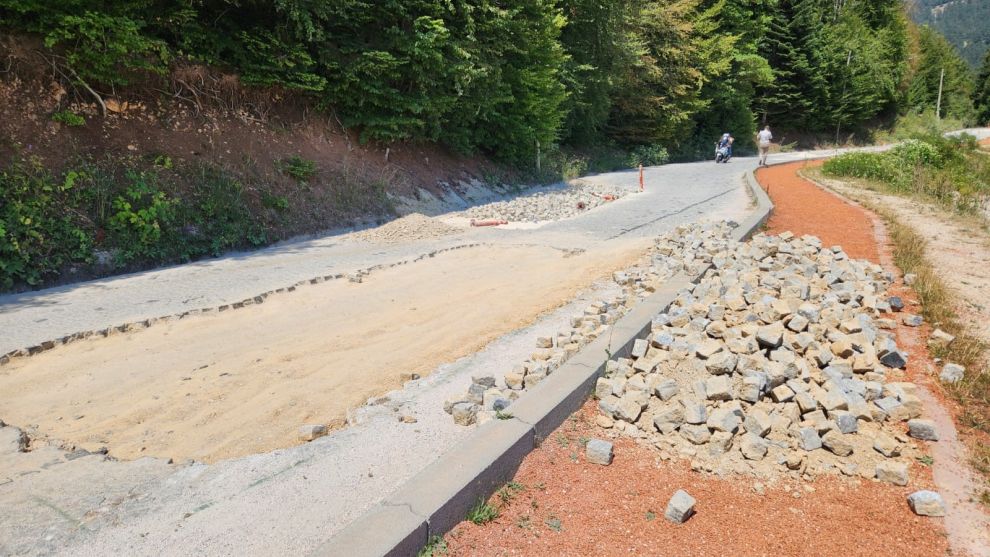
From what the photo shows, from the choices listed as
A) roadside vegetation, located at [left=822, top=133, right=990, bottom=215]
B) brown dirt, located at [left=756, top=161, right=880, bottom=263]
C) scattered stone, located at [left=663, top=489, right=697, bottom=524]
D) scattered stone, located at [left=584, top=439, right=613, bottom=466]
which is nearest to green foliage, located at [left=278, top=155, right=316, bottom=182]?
brown dirt, located at [left=756, top=161, right=880, bottom=263]

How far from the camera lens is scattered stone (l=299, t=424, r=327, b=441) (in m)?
3.75

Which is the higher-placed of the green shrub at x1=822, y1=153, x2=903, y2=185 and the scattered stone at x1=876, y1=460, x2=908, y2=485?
the green shrub at x1=822, y1=153, x2=903, y2=185

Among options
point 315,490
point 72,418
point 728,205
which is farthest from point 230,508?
point 728,205

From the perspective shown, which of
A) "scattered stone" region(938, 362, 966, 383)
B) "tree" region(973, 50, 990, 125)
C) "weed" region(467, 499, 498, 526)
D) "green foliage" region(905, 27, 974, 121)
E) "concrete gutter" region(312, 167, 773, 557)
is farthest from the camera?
"tree" region(973, 50, 990, 125)

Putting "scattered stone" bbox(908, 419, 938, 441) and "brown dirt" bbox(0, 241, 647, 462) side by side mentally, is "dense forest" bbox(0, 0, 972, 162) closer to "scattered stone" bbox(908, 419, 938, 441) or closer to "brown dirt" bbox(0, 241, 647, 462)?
"brown dirt" bbox(0, 241, 647, 462)

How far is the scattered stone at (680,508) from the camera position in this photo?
2.81 meters

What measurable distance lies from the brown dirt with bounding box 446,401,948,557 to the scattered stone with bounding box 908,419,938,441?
615 mm

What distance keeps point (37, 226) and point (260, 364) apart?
5.30 m

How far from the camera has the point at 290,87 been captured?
41.1 ft

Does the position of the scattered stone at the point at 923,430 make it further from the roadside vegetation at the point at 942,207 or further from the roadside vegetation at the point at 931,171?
the roadside vegetation at the point at 931,171

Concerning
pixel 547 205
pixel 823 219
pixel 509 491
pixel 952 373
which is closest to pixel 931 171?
pixel 823 219

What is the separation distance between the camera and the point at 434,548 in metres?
2.56

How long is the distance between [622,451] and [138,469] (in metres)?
3.04

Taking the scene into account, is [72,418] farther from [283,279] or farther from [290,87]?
[290,87]
